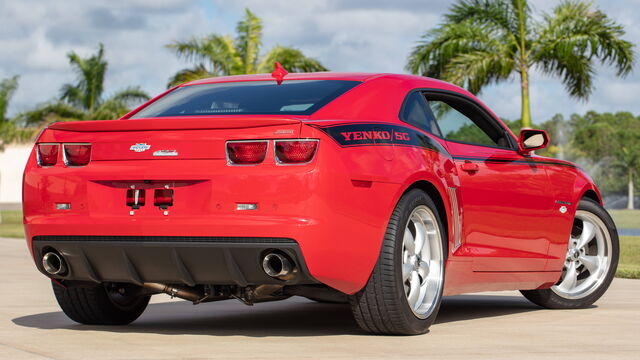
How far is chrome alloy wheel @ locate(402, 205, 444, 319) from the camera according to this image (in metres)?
6.45

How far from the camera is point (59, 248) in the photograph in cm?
618

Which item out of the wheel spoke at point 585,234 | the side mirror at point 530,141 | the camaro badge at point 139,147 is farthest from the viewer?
the wheel spoke at point 585,234

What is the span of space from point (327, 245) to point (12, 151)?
76301 mm

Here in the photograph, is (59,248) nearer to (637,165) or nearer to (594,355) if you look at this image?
(594,355)

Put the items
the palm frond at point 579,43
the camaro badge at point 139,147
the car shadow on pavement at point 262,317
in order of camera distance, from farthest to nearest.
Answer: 1. the palm frond at point 579,43
2. the car shadow on pavement at point 262,317
3. the camaro badge at point 139,147

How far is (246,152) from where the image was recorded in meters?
5.79

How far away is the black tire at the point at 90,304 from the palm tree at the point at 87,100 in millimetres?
30830

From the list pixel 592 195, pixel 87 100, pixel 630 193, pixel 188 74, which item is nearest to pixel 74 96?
pixel 87 100

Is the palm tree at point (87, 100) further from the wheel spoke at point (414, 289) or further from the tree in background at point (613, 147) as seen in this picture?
the tree in background at point (613, 147)

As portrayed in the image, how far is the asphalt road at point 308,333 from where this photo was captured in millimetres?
5648

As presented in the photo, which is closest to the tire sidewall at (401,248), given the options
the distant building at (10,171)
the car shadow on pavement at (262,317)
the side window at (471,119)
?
the car shadow on pavement at (262,317)

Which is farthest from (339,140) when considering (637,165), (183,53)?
(637,165)

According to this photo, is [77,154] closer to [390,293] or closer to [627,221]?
[390,293]

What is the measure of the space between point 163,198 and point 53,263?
2.91 feet
